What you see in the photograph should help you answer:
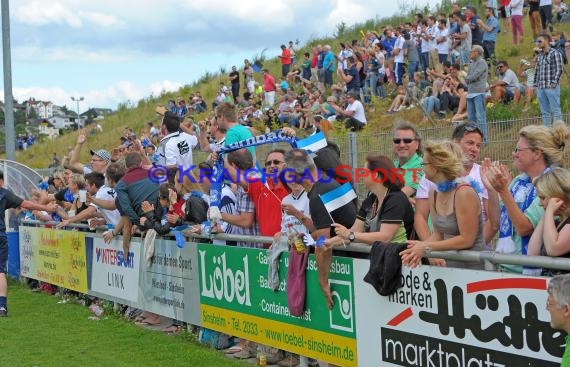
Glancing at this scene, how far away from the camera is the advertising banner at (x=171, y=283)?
1046cm

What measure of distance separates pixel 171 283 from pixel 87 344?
1283 millimetres

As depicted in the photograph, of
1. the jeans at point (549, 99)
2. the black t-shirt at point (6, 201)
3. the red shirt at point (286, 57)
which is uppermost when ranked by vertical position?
the red shirt at point (286, 57)

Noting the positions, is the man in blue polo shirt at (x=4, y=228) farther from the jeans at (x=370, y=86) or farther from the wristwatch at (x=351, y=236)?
the jeans at (x=370, y=86)

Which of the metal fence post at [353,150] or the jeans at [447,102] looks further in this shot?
the jeans at [447,102]

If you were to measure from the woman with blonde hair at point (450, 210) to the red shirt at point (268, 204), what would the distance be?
285 centimetres

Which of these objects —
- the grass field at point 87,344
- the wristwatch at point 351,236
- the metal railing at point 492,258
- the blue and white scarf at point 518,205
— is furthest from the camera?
the grass field at point 87,344

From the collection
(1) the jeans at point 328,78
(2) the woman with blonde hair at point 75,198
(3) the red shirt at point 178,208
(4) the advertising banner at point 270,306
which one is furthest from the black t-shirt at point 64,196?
(1) the jeans at point 328,78

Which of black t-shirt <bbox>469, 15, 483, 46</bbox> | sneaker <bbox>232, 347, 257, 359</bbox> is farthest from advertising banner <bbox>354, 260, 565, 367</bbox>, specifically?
black t-shirt <bbox>469, 15, 483, 46</bbox>

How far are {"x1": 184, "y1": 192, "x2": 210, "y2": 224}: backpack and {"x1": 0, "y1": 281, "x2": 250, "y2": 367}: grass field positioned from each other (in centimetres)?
145

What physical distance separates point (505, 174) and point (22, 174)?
15946 millimetres

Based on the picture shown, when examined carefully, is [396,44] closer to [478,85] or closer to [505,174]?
[478,85]

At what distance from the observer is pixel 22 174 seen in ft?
64.7

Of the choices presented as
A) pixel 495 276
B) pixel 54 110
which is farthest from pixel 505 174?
pixel 54 110

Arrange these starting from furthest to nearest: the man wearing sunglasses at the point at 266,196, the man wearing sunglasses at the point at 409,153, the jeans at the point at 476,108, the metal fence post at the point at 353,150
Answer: the jeans at the point at 476,108 < the metal fence post at the point at 353,150 < the man wearing sunglasses at the point at 266,196 < the man wearing sunglasses at the point at 409,153
